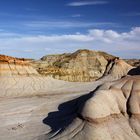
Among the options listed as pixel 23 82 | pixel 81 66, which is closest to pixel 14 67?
pixel 23 82

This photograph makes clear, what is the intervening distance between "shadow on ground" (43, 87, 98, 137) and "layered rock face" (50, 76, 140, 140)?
1206 mm

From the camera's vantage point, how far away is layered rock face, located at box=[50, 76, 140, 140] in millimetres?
22097

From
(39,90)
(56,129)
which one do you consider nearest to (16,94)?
(39,90)

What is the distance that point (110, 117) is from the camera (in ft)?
75.7

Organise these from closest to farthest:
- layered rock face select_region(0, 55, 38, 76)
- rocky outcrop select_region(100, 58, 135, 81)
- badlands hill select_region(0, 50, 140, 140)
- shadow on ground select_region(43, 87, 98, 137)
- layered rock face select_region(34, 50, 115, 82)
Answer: badlands hill select_region(0, 50, 140, 140) → shadow on ground select_region(43, 87, 98, 137) → layered rock face select_region(0, 55, 38, 76) → rocky outcrop select_region(100, 58, 135, 81) → layered rock face select_region(34, 50, 115, 82)

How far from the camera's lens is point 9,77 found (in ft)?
186

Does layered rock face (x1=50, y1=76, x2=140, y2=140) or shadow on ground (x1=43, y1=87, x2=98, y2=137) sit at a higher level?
layered rock face (x1=50, y1=76, x2=140, y2=140)

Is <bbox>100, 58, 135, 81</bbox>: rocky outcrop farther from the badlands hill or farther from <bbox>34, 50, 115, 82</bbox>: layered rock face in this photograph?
the badlands hill

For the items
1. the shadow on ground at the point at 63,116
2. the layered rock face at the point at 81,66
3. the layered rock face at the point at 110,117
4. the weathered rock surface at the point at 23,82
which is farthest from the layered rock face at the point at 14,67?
the layered rock face at the point at 110,117

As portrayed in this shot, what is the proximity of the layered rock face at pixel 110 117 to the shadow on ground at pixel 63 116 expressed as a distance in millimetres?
1206

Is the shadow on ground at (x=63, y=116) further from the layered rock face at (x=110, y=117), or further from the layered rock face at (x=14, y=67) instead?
the layered rock face at (x=14, y=67)

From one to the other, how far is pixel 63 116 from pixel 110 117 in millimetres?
7792

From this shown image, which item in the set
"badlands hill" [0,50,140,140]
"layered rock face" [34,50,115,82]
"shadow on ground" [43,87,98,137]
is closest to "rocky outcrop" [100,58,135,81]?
"layered rock face" [34,50,115,82]

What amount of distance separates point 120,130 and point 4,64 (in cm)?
3786
